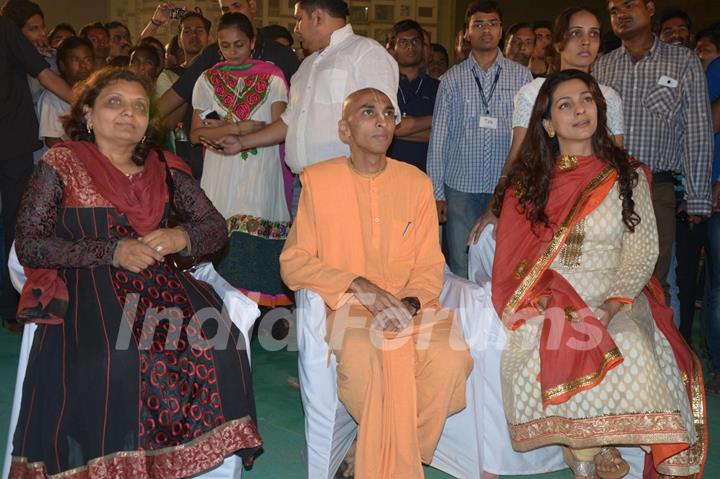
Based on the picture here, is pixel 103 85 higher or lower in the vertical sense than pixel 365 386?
higher

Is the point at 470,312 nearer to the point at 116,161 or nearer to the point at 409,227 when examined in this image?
the point at 409,227

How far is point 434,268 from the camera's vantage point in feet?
10.8

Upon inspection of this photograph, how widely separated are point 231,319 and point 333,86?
138 cm

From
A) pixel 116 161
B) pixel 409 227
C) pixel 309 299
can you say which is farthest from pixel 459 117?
pixel 116 161

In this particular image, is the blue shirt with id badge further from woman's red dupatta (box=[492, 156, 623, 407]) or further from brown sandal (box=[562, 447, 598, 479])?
brown sandal (box=[562, 447, 598, 479])

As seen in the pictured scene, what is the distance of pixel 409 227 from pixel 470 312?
1.33 ft

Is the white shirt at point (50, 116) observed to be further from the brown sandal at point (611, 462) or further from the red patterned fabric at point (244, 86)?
the brown sandal at point (611, 462)

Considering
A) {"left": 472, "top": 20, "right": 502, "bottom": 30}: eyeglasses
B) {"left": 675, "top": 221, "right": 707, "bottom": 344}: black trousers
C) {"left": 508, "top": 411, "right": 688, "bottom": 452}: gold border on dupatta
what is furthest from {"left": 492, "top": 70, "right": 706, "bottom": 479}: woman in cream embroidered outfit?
{"left": 675, "top": 221, "right": 707, "bottom": 344}: black trousers

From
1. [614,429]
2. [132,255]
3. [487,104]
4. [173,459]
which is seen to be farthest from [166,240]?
[487,104]

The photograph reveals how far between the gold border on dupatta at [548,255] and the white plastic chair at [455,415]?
0.12 m

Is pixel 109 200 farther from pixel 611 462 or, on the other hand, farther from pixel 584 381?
pixel 611 462

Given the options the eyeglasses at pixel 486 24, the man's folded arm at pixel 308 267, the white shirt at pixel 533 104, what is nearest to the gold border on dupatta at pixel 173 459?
the man's folded arm at pixel 308 267

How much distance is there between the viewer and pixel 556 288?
3.10 metres

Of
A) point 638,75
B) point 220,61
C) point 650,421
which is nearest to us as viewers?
point 650,421
